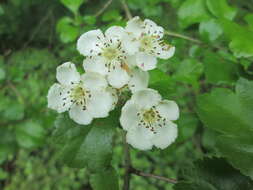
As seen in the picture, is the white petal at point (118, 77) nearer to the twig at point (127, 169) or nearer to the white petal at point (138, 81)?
the white petal at point (138, 81)

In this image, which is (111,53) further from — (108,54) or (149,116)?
(149,116)

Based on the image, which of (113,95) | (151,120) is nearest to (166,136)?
(151,120)

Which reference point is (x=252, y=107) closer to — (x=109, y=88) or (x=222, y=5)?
(x=109, y=88)

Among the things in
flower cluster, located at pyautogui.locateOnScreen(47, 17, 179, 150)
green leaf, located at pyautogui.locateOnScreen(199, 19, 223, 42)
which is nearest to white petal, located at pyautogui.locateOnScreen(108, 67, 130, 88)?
flower cluster, located at pyautogui.locateOnScreen(47, 17, 179, 150)

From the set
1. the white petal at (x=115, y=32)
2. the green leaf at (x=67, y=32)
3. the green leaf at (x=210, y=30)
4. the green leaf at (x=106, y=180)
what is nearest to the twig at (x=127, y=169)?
the green leaf at (x=106, y=180)

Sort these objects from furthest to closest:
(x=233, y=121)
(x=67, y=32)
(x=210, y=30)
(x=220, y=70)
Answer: (x=67, y=32)
(x=210, y=30)
(x=220, y=70)
(x=233, y=121)

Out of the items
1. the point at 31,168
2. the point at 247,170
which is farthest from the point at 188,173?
the point at 31,168
